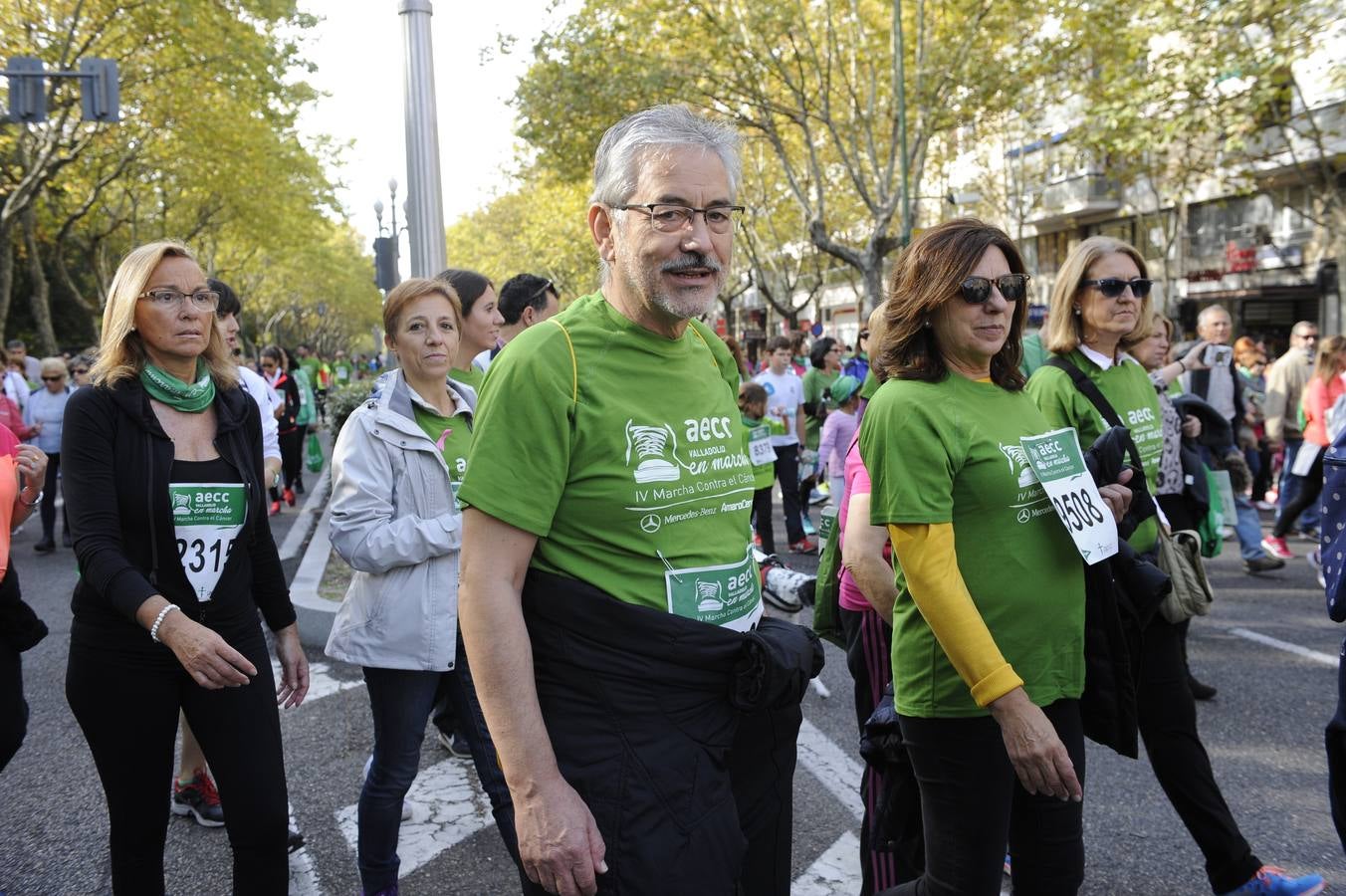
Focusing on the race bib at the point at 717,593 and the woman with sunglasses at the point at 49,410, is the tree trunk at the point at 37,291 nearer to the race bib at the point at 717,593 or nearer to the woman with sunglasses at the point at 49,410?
the woman with sunglasses at the point at 49,410

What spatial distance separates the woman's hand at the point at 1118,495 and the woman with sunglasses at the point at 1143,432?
0.32 meters

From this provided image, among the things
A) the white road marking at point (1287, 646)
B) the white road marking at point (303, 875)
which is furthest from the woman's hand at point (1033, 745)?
the white road marking at point (1287, 646)

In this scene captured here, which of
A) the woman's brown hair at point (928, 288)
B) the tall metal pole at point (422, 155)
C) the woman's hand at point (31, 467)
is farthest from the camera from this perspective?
the tall metal pole at point (422, 155)

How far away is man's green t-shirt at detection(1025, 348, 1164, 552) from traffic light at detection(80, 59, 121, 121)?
48.8 feet

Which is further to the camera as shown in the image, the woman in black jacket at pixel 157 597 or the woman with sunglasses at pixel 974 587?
the woman in black jacket at pixel 157 597

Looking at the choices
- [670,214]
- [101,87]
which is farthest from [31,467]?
[101,87]

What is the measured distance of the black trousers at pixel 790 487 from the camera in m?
9.99

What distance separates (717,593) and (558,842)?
0.50 meters

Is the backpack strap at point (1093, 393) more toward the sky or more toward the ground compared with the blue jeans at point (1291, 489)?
more toward the sky

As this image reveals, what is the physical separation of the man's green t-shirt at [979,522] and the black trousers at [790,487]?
746cm

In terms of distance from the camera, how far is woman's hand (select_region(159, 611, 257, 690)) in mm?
2531

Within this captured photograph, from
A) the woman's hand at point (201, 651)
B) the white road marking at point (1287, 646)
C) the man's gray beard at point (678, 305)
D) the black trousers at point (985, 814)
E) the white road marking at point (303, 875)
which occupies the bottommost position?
the white road marking at point (1287, 646)

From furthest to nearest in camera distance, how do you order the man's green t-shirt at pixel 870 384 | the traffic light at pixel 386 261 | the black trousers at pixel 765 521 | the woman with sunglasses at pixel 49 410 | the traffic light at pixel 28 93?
the traffic light at pixel 28 93, the traffic light at pixel 386 261, the woman with sunglasses at pixel 49 410, the black trousers at pixel 765 521, the man's green t-shirt at pixel 870 384

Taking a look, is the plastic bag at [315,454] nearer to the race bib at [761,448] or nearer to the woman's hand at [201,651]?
the race bib at [761,448]
